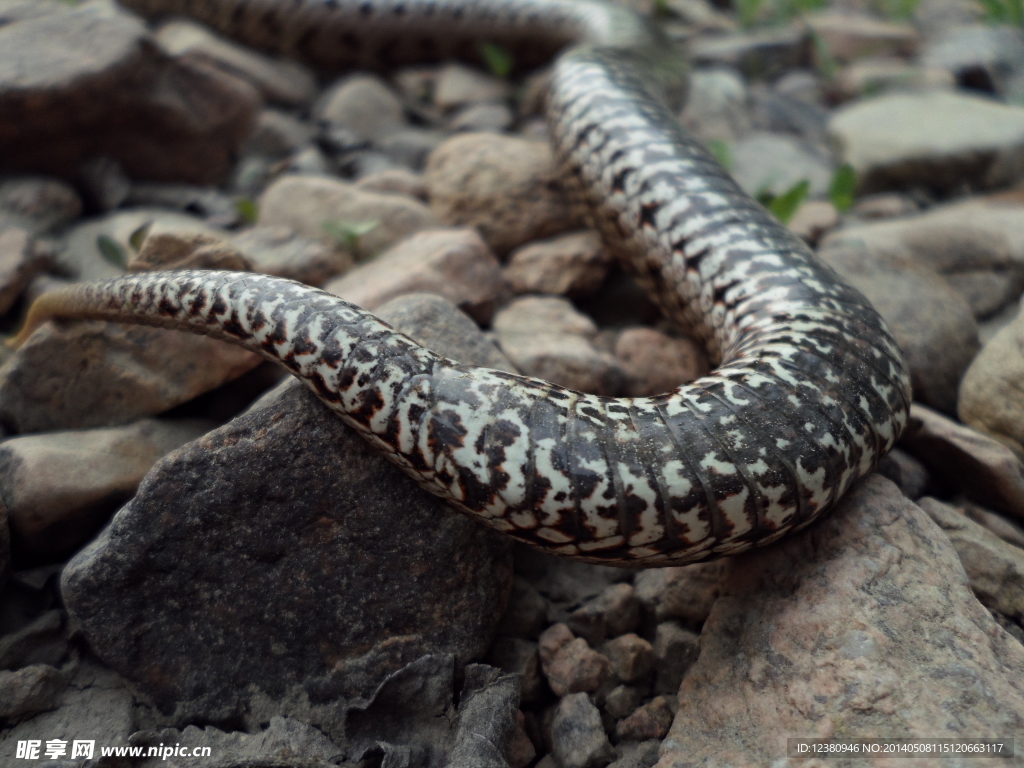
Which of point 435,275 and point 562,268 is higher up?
point 435,275

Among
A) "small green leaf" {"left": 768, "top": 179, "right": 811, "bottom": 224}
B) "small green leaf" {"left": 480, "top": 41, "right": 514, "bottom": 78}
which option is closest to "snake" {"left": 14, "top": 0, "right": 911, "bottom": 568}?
"small green leaf" {"left": 768, "top": 179, "right": 811, "bottom": 224}

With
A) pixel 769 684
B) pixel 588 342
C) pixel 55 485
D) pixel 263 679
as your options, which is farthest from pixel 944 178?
pixel 55 485

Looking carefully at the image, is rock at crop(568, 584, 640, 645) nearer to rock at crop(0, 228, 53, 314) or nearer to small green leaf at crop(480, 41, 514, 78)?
rock at crop(0, 228, 53, 314)

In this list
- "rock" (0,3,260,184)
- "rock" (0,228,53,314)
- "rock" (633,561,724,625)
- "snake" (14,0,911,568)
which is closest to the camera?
"snake" (14,0,911,568)

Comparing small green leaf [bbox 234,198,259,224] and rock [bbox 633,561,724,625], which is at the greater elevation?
small green leaf [bbox 234,198,259,224]

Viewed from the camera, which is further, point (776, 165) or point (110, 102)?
point (776, 165)

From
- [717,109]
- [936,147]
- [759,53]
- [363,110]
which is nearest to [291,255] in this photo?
[363,110]

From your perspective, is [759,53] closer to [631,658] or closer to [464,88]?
[464,88]
